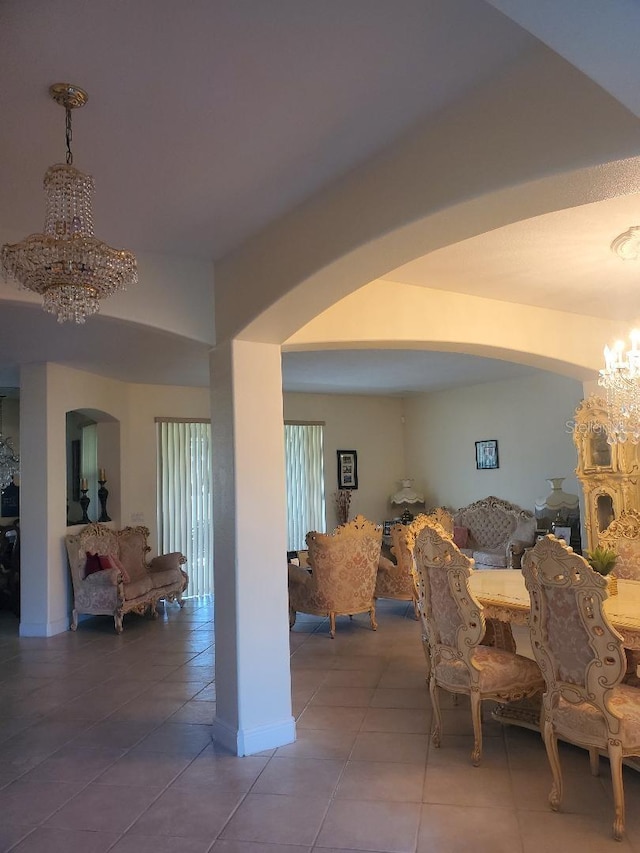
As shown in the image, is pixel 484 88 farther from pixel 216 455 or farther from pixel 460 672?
pixel 460 672

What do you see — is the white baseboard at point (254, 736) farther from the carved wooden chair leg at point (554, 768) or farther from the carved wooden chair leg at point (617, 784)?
the carved wooden chair leg at point (617, 784)

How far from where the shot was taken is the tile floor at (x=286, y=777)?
2.74 m

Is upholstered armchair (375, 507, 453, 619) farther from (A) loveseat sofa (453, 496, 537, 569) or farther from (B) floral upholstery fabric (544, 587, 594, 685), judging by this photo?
(B) floral upholstery fabric (544, 587, 594, 685)

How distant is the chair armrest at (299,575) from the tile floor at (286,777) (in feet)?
4.13

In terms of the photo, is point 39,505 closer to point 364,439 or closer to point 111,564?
point 111,564

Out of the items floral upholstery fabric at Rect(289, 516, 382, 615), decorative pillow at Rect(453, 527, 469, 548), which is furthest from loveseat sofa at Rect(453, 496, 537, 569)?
floral upholstery fabric at Rect(289, 516, 382, 615)

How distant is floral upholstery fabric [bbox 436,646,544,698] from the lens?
3408mm

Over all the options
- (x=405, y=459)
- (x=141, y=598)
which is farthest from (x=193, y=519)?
(x=405, y=459)

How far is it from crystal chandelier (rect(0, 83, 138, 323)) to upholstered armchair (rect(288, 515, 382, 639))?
13.4ft

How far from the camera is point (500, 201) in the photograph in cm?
232

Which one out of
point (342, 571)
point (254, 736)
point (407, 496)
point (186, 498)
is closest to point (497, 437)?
point (407, 496)

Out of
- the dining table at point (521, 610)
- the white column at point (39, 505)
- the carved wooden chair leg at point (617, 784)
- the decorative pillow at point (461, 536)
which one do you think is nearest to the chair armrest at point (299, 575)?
the white column at point (39, 505)

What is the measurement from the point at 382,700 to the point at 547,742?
1.70 metres

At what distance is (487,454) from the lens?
9172 millimetres
